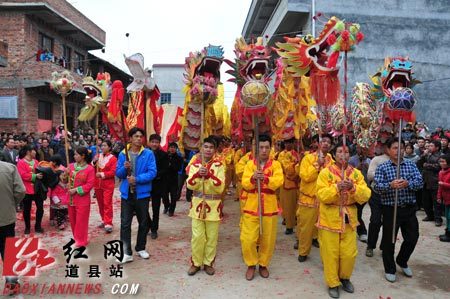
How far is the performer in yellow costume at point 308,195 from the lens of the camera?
5.03 metres

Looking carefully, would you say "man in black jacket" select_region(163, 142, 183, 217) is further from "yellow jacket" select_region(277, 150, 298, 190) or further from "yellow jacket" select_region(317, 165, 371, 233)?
"yellow jacket" select_region(317, 165, 371, 233)

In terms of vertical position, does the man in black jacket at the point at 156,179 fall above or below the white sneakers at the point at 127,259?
above

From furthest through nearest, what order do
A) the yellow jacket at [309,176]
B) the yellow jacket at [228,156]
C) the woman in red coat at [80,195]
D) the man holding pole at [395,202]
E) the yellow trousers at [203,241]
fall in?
1. the yellow jacket at [228,156]
2. the woman in red coat at [80,195]
3. the yellow jacket at [309,176]
4. the yellow trousers at [203,241]
5. the man holding pole at [395,202]

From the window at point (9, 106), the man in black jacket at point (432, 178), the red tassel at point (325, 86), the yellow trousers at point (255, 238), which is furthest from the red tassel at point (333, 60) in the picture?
the window at point (9, 106)

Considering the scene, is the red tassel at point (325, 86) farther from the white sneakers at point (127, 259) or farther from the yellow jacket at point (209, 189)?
the white sneakers at point (127, 259)

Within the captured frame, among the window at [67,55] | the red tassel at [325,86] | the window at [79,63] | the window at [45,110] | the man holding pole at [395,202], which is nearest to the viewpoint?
the man holding pole at [395,202]

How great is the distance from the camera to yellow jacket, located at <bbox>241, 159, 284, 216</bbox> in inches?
179

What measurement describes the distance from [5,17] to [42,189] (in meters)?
A: 10.8

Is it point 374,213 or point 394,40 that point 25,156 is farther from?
point 394,40

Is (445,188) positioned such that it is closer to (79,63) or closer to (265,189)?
(265,189)

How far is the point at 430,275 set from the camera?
4.75 metres

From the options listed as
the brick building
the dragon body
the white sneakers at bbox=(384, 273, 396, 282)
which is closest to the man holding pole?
the white sneakers at bbox=(384, 273, 396, 282)

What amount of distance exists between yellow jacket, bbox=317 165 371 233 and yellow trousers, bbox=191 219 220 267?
1.32m

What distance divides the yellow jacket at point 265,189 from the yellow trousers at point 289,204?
6.36 ft
